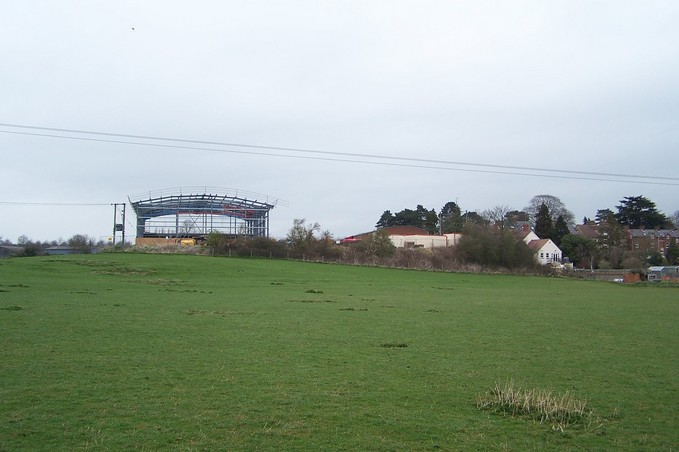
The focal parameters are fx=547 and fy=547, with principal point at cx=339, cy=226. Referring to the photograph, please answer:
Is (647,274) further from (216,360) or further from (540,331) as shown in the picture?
(216,360)

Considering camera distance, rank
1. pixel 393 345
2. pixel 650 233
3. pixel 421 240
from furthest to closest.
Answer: pixel 650 233 → pixel 421 240 → pixel 393 345

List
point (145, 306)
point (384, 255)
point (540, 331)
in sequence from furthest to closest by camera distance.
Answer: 1. point (384, 255)
2. point (145, 306)
3. point (540, 331)

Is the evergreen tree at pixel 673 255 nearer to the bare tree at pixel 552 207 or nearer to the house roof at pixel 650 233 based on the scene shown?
the house roof at pixel 650 233

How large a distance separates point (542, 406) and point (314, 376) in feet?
14.9

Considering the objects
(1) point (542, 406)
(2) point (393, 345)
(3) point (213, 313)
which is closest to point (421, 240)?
(3) point (213, 313)

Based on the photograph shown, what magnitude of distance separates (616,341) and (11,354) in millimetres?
17317

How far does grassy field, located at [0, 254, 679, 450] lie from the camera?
25.4 ft

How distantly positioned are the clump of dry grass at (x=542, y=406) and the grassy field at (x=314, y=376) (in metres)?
0.19

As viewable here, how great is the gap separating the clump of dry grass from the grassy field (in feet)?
0.63

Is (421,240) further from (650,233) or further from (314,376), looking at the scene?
(314,376)

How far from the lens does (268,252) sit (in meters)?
79.2

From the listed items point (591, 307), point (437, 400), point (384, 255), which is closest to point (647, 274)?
point (384, 255)

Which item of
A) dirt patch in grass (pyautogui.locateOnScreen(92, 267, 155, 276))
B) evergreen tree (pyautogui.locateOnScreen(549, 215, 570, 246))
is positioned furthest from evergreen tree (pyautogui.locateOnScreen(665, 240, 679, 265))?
dirt patch in grass (pyautogui.locateOnScreen(92, 267, 155, 276))

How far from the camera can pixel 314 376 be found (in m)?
11.4
